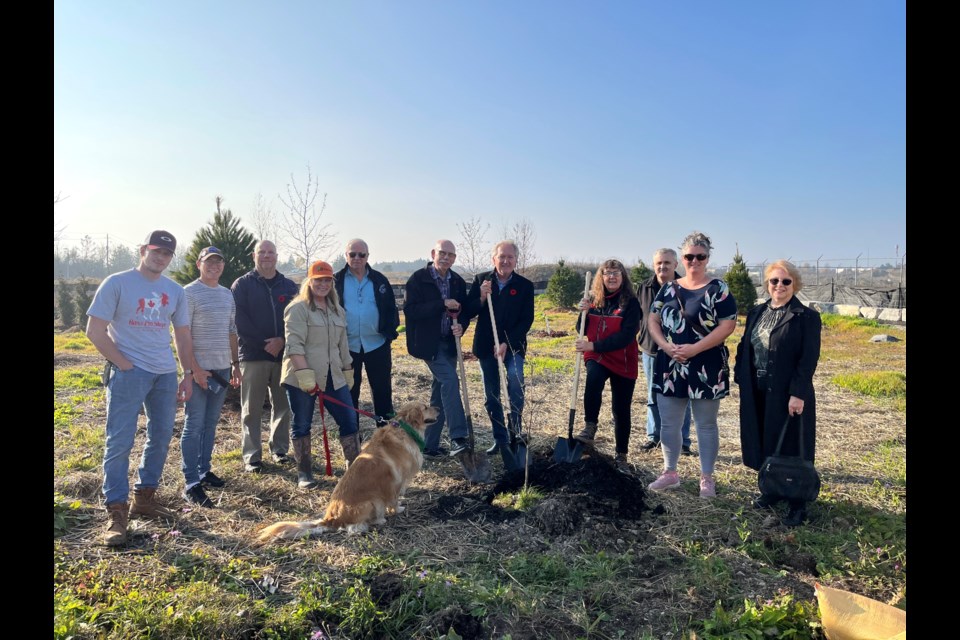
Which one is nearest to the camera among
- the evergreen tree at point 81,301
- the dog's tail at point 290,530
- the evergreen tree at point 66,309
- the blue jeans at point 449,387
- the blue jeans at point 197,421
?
the dog's tail at point 290,530

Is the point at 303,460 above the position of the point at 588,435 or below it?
below

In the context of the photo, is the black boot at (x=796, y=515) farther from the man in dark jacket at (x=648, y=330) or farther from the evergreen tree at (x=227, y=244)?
the evergreen tree at (x=227, y=244)

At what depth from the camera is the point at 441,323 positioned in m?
5.62

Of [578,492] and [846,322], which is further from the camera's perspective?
[846,322]

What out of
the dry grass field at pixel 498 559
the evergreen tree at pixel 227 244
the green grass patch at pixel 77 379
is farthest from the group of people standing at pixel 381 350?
the green grass patch at pixel 77 379

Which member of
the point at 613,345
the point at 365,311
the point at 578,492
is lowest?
the point at 578,492

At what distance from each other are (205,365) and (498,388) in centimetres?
298

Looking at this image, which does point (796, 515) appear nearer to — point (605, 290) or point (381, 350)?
point (605, 290)

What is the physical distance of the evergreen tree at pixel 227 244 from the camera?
8.58 metres

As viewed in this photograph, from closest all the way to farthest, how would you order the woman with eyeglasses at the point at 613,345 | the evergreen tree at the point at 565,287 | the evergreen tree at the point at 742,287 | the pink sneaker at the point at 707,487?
the pink sneaker at the point at 707,487
the woman with eyeglasses at the point at 613,345
the evergreen tree at the point at 742,287
the evergreen tree at the point at 565,287

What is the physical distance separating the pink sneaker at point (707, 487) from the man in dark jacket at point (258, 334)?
4406mm

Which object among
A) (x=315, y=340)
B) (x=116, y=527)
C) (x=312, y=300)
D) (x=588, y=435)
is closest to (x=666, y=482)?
(x=588, y=435)
